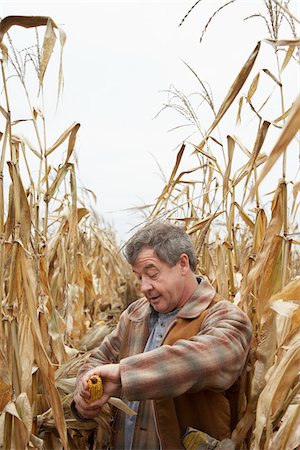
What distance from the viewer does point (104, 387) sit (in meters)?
2.10

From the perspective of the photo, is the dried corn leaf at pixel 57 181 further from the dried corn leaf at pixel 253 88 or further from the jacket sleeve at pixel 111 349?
the dried corn leaf at pixel 253 88

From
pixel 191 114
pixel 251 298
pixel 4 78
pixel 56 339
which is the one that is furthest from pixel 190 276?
pixel 4 78

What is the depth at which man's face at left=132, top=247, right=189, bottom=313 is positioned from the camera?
2.28m

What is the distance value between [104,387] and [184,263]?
55 cm

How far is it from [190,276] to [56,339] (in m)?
0.54

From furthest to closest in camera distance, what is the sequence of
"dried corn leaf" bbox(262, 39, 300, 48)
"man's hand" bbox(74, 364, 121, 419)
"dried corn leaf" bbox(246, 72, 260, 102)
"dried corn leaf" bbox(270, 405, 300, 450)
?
"dried corn leaf" bbox(246, 72, 260, 102), "man's hand" bbox(74, 364, 121, 419), "dried corn leaf" bbox(270, 405, 300, 450), "dried corn leaf" bbox(262, 39, 300, 48)

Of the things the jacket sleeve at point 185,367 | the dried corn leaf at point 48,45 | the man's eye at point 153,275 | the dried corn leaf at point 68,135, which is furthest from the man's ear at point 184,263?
the dried corn leaf at point 48,45

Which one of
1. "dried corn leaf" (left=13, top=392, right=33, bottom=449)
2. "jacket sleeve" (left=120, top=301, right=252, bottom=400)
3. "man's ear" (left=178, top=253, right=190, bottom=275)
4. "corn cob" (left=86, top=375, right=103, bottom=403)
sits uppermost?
"man's ear" (left=178, top=253, right=190, bottom=275)

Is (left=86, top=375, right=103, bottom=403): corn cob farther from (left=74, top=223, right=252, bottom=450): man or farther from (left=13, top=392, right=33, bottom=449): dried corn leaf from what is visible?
(left=13, top=392, right=33, bottom=449): dried corn leaf

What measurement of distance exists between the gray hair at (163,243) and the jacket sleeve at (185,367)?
35 centimetres

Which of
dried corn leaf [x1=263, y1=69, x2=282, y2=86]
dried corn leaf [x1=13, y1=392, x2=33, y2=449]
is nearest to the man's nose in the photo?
dried corn leaf [x1=13, y1=392, x2=33, y2=449]

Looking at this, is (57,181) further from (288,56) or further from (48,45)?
(288,56)

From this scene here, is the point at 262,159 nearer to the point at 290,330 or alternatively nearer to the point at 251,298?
the point at 251,298

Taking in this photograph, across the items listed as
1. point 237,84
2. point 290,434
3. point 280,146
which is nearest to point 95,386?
point 290,434
